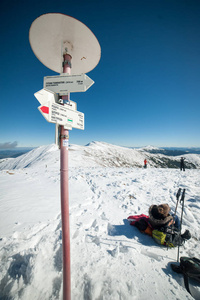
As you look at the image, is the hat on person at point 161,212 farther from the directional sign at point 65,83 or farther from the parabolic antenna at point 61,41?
the parabolic antenna at point 61,41

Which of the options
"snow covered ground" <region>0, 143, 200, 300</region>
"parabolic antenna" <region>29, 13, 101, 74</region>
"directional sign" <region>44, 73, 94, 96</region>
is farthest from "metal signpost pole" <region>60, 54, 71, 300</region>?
"parabolic antenna" <region>29, 13, 101, 74</region>

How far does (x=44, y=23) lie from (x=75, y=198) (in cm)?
703

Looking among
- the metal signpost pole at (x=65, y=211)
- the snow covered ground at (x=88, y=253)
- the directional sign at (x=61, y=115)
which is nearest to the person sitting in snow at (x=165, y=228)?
the snow covered ground at (x=88, y=253)

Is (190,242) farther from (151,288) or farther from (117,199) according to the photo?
(117,199)

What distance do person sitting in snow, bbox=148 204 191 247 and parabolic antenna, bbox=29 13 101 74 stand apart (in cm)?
504

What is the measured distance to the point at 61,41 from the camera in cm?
232

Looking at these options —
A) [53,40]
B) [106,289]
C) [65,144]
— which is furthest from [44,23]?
[106,289]

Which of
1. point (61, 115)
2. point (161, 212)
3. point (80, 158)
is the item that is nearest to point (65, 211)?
point (61, 115)

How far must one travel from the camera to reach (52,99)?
6.41 ft

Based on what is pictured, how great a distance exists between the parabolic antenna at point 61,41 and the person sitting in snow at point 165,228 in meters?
5.04

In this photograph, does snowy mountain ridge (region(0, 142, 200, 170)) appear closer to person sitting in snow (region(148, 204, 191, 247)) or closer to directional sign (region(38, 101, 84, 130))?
person sitting in snow (region(148, 204, 191, 247))

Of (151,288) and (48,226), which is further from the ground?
(48,226)

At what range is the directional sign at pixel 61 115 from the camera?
178cm

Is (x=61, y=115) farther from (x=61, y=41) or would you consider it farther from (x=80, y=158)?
(x=80, y=158)
